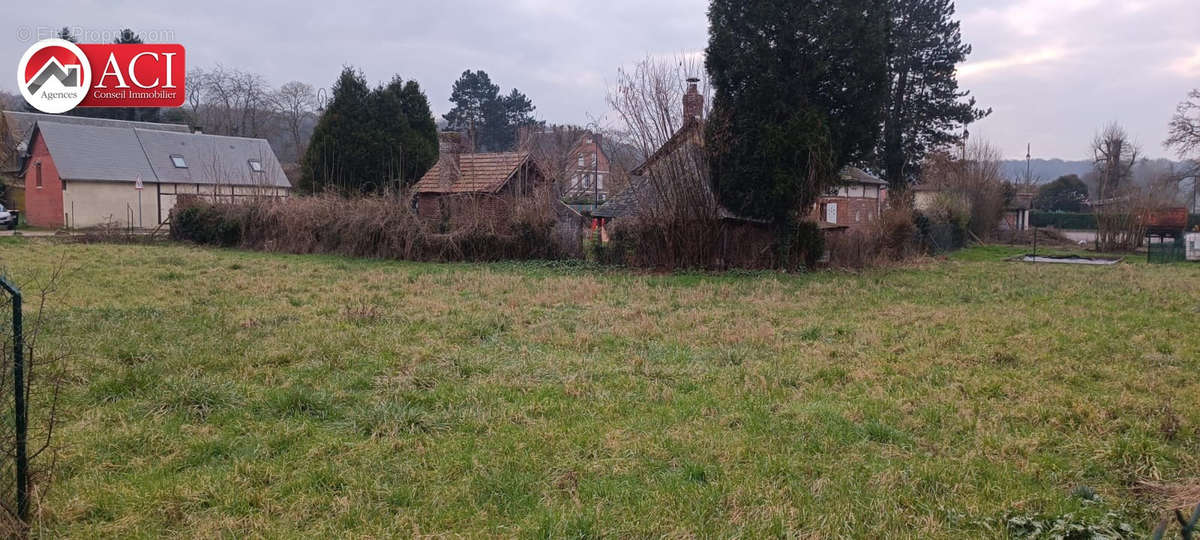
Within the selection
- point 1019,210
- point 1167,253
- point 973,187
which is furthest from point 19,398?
point 1019,210

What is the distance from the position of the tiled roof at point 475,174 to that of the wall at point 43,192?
69.5 feet

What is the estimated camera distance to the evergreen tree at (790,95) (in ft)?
53.7

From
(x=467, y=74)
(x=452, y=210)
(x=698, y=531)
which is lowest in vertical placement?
(x=698, y=531)

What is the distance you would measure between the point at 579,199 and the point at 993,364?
33672mm

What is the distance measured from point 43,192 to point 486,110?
3152 cm

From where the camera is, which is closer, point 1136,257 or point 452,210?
point 452,210

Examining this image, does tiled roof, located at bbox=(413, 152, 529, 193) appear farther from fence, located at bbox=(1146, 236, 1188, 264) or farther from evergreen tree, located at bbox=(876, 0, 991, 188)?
fence, located at bbox=(1146, 236, 1188, 264)

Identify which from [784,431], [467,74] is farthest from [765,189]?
[467,74]

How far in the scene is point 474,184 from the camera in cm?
2311

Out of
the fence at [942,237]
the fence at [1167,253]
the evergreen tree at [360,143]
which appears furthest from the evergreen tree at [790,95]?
the evergreen tree at [360,143]

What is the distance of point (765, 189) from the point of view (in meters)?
16.6

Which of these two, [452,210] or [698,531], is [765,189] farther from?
[698,531]

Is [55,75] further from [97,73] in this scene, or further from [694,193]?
[694,193]

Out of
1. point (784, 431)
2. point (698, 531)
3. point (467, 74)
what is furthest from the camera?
point (467, 74)
